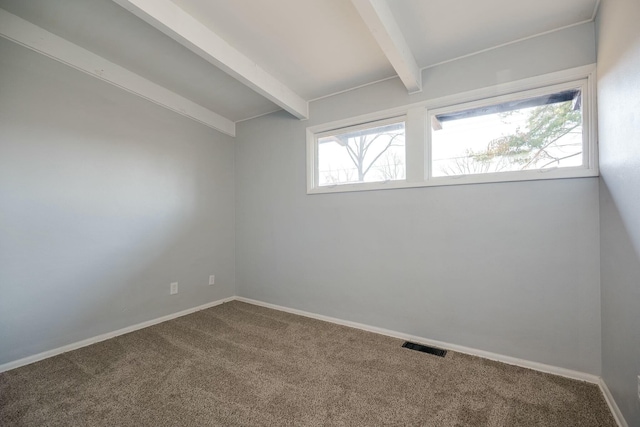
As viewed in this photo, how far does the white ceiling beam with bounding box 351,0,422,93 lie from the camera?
5.21 feet

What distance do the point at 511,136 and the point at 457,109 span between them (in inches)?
18.8

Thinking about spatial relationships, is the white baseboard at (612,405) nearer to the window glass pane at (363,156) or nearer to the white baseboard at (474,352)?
the white baseboard at (474,352)

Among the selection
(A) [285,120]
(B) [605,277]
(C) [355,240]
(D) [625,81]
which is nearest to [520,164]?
(D) [625,81]

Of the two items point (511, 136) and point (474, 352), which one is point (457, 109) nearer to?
point (511, 136)

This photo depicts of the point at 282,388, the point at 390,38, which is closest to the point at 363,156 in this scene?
the point at 390,38

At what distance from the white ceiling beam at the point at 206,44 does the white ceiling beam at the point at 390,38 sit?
1.15m

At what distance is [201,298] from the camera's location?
10.7 feet

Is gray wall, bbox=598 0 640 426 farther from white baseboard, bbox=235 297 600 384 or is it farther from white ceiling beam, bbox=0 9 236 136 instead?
white ceiling beam, bbox=0 9 236 136

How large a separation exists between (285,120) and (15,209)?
2.52 m

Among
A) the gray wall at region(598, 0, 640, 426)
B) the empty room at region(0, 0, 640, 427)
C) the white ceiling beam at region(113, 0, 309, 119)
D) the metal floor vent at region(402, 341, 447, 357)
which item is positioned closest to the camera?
the gray wall at region(598, 0, 640, 426)

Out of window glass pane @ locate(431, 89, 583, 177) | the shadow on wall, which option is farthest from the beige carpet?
window glass pane @ locate(431, 89, 583, 177)

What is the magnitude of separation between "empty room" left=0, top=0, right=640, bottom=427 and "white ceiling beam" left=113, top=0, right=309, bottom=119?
0.05 feet

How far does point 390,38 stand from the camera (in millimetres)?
1776

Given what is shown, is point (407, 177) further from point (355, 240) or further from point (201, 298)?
point (201, 298)
